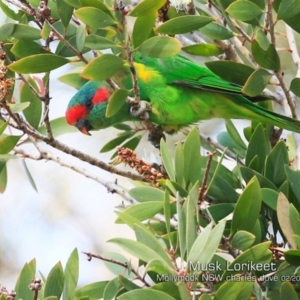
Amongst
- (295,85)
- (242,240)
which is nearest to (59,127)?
(295,85)

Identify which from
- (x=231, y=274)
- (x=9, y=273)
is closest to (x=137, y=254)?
(x=231, y=274)

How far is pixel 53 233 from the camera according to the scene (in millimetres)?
3807

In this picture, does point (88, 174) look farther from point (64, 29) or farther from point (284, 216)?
point (284, 216)

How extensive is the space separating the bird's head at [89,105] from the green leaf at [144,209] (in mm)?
860

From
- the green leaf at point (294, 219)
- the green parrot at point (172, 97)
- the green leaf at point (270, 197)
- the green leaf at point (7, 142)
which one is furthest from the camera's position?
the green parrot at point (172, 97)

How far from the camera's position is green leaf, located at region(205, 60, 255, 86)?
1.18m

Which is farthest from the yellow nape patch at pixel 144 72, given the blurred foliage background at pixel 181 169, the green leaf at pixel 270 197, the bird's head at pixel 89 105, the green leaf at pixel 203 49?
the green leaf at pixel 270 197

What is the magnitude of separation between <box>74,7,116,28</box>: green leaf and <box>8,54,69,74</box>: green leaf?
140mm

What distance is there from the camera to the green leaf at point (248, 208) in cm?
93

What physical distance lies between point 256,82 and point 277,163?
0.17m

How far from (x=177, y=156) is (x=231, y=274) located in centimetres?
26

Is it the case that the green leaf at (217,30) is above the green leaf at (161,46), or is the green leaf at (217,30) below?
above

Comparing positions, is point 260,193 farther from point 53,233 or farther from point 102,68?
point 53,233

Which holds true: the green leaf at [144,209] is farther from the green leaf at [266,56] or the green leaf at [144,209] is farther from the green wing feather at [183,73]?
the green wing feather at [183,73]
